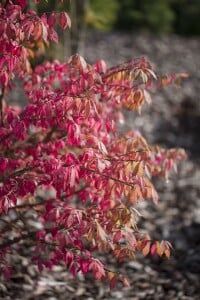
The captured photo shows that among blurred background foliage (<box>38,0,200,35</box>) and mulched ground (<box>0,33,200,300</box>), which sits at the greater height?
blurred background foliage (<box>38,0,200,35</box>)

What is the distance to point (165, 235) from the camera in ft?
16.2

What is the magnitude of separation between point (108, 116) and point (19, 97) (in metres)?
4.63

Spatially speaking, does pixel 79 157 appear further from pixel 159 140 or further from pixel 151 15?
pixel 151 15

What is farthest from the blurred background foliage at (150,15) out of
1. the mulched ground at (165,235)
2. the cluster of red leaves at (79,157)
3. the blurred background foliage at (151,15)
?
the cluster of red leaves at (79,157)

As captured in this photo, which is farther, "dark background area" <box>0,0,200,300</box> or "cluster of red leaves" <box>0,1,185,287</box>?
"dark background area" <box>0,0,200,300</box>

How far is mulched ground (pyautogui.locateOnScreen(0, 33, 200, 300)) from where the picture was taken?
395cm

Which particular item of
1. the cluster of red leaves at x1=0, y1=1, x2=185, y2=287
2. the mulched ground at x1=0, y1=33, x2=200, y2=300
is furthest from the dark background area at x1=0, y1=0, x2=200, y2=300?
the cluster of red leaves at x1=0, y1=1, x2=185, y2=287

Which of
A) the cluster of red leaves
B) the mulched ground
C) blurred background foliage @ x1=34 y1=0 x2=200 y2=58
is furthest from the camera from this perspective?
blurred background foliage @ x1=34 y1=0 x2=200 y2=58

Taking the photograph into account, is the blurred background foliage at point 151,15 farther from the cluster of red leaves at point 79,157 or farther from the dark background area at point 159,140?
the cluster of red leaves at point 79,157

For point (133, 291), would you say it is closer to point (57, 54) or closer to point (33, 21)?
point (33, 21)

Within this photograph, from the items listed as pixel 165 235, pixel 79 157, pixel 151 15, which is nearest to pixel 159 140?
pixel 165 235

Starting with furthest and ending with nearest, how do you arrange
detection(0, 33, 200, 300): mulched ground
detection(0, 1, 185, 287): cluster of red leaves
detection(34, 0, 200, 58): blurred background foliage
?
1. detection(34, 0, 200, 58): blurred background foliage
2. detection(0, 33, 200, 300): mulched ground
3. detection(0, 1, 185, 287): cluster of red leaves

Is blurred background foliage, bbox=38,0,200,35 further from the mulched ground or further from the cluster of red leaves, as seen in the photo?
the cluster of red leaves

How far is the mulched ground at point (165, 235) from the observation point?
3949mm
